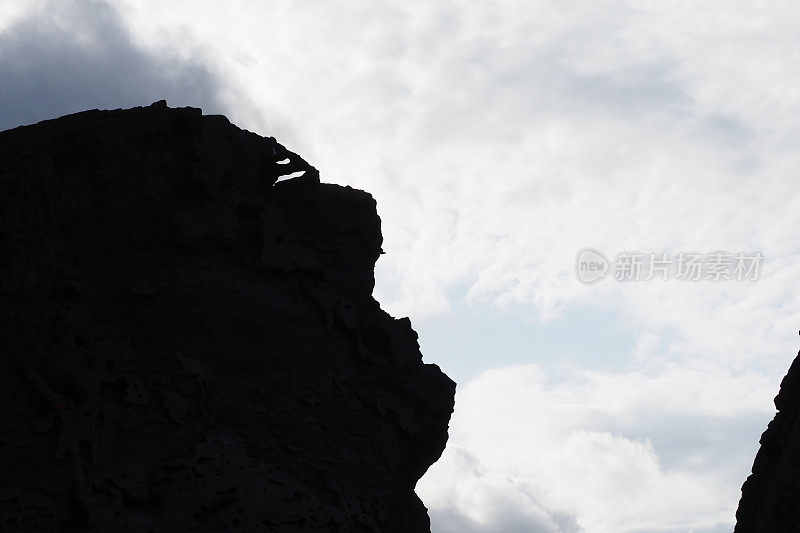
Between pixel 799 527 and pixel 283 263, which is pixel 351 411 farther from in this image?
pixel 799 527

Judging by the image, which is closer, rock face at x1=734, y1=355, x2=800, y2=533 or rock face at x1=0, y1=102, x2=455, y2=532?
rock face at x1=0, y1=102, x2=455, y2=532

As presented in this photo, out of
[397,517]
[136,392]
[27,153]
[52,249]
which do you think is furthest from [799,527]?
[27,153]

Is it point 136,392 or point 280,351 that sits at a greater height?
point 280,351

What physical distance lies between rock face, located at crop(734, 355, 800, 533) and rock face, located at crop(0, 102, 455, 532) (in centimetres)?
462

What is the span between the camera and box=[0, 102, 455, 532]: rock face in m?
9.37

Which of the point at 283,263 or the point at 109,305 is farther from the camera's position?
the point at 283,263

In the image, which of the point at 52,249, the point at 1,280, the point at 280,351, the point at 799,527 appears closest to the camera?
the point at 799,527

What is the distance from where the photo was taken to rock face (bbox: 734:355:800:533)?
9.56 meters

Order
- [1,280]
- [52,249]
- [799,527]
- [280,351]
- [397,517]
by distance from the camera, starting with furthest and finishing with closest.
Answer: [397,517], [280,351], [52,249], [1,280], [799,527]

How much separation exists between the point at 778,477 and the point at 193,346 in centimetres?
782

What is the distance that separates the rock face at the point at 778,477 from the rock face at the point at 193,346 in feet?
15.2

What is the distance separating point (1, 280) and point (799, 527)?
32.2 ft

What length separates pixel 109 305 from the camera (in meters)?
10.7

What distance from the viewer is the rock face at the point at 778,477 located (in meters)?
9.56
